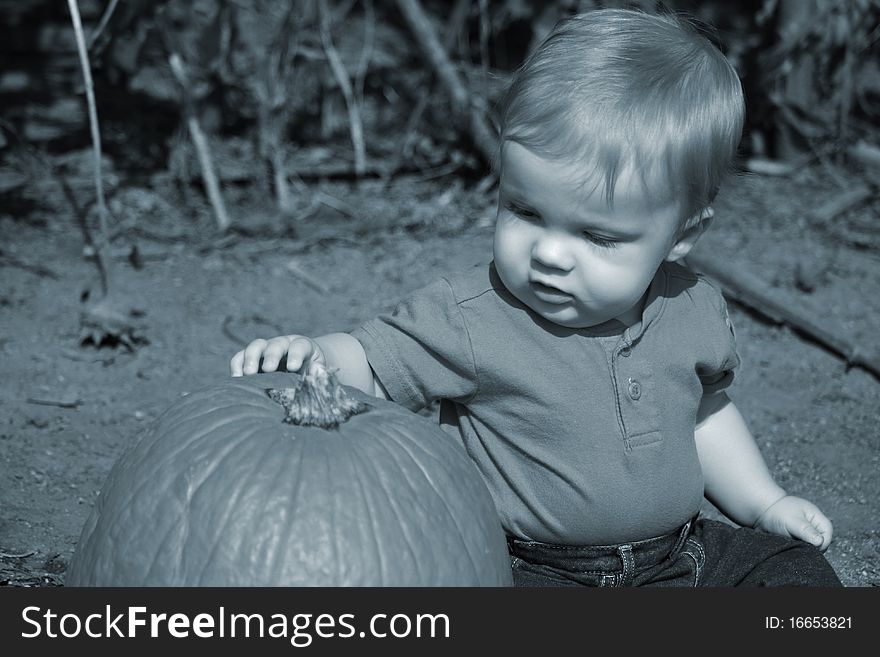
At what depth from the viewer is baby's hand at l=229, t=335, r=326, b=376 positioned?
7.37 feet

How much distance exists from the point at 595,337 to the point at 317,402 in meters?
0.73

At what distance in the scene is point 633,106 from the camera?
7.14ft

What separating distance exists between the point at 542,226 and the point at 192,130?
2.77m

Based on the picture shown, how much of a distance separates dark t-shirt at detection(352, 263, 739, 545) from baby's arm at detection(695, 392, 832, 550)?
0.30 m

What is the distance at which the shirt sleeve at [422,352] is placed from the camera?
2.38 meters

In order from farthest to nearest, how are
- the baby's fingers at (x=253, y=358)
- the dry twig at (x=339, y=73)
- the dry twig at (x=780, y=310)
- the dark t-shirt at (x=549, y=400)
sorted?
the dry twig at (x=339, y=73) < the dry twig at (x=780, y=310) < the dark t-shirt at (x=549, y=400) < the baby's fingers at (x=253, y=358)

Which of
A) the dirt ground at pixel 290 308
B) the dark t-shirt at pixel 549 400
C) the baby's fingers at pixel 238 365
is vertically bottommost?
the dirt ground at pixel 290 308

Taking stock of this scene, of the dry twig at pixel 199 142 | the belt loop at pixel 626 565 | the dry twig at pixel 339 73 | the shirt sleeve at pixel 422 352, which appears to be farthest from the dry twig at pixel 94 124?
the belt loop at pixel 626 565

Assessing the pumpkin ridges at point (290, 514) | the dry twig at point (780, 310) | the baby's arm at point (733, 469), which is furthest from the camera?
the dry twig at point (780, 310)

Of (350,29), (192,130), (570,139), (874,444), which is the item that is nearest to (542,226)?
(570,139)

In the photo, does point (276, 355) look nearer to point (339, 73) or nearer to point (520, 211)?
point (520, 211)

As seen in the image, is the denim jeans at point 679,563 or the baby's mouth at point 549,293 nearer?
the baby's mouth at point 549,293

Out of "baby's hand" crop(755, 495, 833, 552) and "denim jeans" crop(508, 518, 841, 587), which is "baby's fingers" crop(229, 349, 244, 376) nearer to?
"denim jeans" crop(508, 518, 841, 587)

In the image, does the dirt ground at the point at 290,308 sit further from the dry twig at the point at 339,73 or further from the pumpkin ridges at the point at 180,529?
the pumpkin ridges at the point at 180,529
